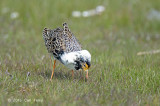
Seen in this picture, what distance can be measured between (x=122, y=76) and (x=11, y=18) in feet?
23.4

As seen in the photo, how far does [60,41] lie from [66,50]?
0.29m

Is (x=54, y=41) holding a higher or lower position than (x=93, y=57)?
higher

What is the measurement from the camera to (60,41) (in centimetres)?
583

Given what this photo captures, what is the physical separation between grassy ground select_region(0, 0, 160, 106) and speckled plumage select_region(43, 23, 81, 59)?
472 mm

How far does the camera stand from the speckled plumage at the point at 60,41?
570 centimetres

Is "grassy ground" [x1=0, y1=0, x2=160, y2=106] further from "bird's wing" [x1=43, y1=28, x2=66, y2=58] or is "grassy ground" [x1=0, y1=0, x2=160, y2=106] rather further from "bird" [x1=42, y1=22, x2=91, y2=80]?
"bird's wing" [x1=43, y1=28, x2=66, y2=58]

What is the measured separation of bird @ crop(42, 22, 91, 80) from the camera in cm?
539

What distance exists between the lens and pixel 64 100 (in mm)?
4535

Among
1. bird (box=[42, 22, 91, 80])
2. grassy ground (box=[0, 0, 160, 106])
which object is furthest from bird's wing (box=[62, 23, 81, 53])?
grassy ground (box=[0, 0, 160, 106])

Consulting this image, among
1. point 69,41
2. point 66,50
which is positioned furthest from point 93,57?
point 66,50

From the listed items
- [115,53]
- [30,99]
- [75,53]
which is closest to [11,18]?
[115,53]

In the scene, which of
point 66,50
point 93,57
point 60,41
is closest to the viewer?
point 66,50

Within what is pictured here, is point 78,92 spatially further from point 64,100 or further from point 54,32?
point 54,32

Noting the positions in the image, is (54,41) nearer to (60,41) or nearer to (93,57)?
(60,41)
